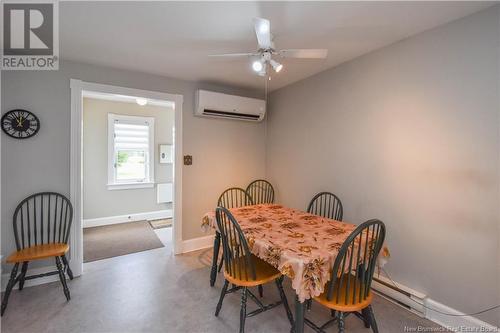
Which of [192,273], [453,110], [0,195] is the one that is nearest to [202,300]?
[192,273]

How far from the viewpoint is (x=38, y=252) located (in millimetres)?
2256

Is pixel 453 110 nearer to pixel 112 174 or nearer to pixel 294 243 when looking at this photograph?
pixel 294 243

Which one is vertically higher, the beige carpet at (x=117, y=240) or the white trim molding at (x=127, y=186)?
the white trim molding at (x=127, y=186)

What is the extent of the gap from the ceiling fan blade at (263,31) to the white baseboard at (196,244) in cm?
271

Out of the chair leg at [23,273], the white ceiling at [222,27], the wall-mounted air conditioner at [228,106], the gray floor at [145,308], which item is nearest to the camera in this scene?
the white ceiling at [222,27]

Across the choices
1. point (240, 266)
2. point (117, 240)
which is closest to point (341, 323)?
point (240, 266)

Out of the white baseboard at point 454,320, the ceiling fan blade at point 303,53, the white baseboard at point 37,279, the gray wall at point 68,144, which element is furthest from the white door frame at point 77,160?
the white baseboard at point 454,320

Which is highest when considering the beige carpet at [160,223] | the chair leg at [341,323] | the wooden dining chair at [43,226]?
the wooden dining chair at [43,226]

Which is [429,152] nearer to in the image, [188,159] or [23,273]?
[188,159]

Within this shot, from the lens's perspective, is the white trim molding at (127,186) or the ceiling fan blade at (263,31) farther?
the white trim molding at (127,186)

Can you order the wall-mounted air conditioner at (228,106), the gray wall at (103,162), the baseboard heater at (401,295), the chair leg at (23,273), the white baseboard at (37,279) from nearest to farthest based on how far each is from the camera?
the baseboard heater at (401,295), the chair leg at (23,273), the white baseboard at (37,279), the wall-mounted air conditioner at (228,106), the gray wall at (103,162)

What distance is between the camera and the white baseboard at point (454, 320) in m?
1.78

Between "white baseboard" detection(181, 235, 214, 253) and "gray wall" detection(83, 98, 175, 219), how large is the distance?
2.00 m

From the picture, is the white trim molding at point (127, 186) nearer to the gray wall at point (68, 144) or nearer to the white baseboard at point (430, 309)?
the gray wall at point (68, 144)
